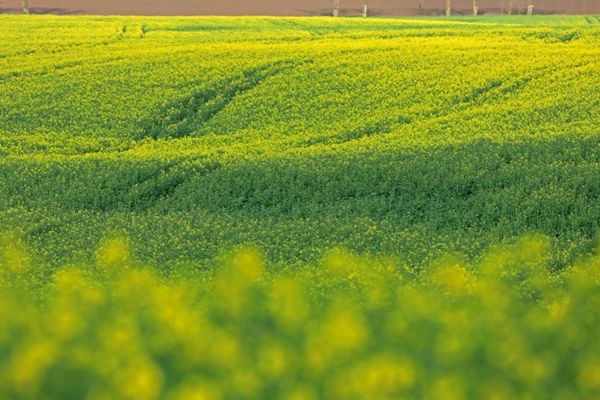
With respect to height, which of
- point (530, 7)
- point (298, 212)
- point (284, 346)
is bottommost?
point (530, 7)

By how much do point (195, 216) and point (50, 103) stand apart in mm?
8242

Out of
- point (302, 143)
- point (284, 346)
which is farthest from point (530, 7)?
Answer: point (284, 346)

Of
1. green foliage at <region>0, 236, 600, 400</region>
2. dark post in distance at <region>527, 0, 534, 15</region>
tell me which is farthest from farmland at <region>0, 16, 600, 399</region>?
dark post in distance at <region>527, 0, 534, 15</region>

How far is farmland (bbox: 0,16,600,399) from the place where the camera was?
9.32ft

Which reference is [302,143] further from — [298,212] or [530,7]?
[530,7]

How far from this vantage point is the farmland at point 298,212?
284 cm

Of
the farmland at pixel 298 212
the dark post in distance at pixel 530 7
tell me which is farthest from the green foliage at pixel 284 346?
the dark post in distance at pixel 530 7

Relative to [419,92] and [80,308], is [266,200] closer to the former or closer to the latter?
[419,92]

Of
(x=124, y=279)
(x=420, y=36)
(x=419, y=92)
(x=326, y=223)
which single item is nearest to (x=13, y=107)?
(x=419, y=92)

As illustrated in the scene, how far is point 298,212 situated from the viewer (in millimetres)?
12805

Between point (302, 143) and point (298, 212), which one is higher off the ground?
point (302, 143)

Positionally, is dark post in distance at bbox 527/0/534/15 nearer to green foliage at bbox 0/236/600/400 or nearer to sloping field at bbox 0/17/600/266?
sloping field at bbox 0/17/600/266

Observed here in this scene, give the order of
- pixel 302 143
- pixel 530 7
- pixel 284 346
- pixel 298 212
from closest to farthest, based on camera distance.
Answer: pixel 284 346, pixel 298 212, pixel 302 143, pixel 530 7

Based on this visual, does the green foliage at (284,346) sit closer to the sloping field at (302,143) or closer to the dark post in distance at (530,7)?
the sloping field at (302,143)
